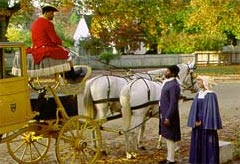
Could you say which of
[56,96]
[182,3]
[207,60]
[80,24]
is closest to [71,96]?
[56,96]

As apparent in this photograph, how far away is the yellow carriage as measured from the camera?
25.0 ft

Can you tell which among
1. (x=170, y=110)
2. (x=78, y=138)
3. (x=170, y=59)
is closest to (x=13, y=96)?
(x=78, y=138)

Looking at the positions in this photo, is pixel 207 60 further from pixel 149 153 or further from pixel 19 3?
pixel 149 153

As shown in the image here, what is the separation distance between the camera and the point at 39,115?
8.51m

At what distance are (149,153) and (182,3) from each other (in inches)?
759

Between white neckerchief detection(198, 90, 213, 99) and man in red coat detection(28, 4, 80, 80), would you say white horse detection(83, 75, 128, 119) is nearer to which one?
man in red coat detection(28, 4, 80, 80)

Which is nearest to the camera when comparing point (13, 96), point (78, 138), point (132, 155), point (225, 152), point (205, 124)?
point (13, 96)

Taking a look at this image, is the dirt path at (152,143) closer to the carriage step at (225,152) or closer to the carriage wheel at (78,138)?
the carriage step at (225,152)

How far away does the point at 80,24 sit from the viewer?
81.5 m

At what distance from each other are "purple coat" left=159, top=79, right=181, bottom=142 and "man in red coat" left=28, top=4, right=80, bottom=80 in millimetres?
1895

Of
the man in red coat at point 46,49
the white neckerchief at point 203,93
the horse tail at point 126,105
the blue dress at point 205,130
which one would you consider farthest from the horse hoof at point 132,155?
the man in red coat at point 46,49

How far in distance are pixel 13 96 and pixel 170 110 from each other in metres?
2.83

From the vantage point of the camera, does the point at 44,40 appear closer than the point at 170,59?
Yes

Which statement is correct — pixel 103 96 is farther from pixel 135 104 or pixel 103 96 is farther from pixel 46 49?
pixel 46 49
